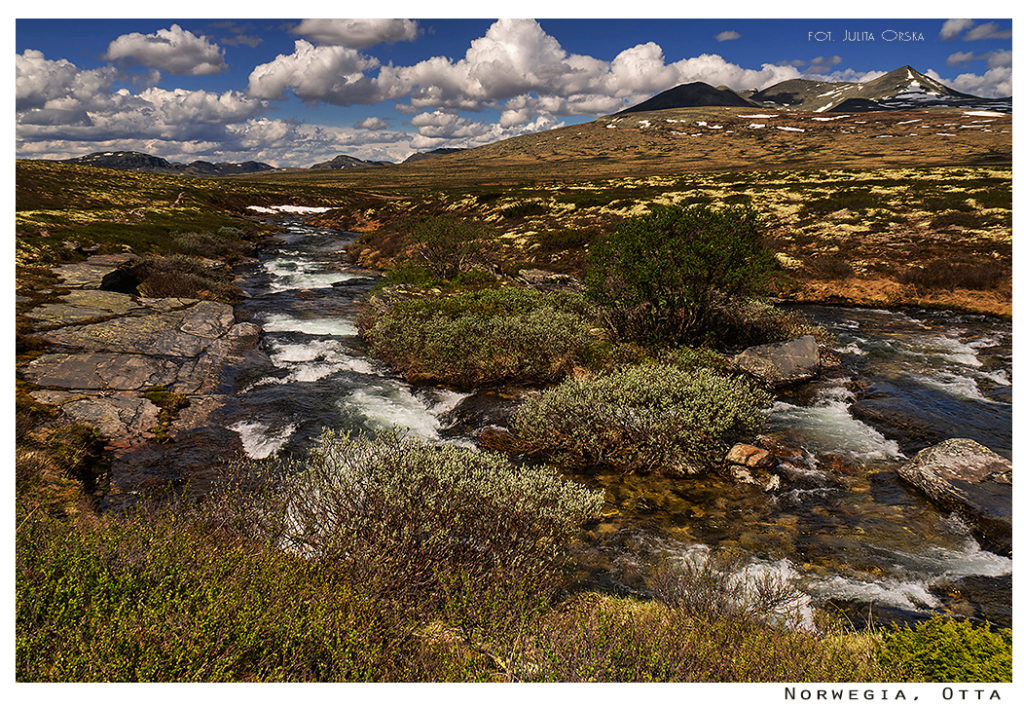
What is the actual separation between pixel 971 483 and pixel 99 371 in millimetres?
19706

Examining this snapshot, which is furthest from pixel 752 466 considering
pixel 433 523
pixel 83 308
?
pixel 83 308

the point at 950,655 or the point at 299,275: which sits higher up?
the point at 299,275

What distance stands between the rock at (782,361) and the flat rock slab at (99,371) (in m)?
16.9

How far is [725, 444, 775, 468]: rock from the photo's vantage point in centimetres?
980

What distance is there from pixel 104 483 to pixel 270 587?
22.9 ft

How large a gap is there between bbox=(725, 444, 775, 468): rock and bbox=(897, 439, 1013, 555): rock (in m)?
2.49

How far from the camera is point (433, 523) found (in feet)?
19.2

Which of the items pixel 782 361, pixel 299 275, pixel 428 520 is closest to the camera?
pixel 428 520

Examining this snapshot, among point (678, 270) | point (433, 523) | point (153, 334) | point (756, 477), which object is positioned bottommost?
point (756, 477)

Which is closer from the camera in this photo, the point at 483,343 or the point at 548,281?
the point at 483,343

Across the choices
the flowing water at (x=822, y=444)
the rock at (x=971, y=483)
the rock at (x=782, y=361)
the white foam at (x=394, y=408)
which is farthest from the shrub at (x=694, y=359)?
the white foam at (x=394, y=408)

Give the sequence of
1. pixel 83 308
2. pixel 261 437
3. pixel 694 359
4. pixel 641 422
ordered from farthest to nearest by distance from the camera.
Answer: pixel 83 308, pixel 694 359, pixel 261 437, pixel 641 422

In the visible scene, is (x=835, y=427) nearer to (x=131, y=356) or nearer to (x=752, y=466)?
(x=752, y=466)

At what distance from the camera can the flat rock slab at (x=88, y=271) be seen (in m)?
22.0
